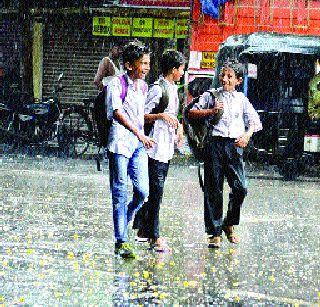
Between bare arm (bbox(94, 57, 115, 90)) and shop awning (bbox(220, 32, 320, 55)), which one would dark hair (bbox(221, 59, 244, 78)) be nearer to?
bare arm (bbox(94, 57, 115, 90))

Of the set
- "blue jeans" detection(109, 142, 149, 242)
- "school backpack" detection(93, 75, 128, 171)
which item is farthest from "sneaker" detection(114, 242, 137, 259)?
"school backpack" detection(93, 75, 128, 171)

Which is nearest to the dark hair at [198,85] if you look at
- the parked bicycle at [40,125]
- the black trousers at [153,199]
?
the parked bicycle at [40,125]

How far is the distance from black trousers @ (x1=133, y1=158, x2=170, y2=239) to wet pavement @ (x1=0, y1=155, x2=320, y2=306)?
0.17 metres

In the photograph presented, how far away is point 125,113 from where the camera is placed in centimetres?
1055

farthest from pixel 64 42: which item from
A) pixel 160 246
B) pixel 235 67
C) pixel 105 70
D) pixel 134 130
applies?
pixel 134 130

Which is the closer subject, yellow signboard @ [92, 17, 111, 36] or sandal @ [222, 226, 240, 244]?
sandal @ [222, 226, 240, 244]

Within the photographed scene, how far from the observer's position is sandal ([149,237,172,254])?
1070 cm

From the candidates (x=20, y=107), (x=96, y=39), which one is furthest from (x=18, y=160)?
(x=96, y=39)

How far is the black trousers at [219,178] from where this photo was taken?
37.0 feet

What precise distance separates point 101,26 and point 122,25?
621 mm

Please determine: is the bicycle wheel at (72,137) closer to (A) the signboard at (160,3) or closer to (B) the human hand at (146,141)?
(A) the signboard at (160,3)

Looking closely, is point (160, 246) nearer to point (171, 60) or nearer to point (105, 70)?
point (171, 60)

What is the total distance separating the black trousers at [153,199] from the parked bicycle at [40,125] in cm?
1313

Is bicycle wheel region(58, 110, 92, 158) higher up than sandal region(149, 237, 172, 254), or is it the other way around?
sandal region(149, 237, 172, 254)
